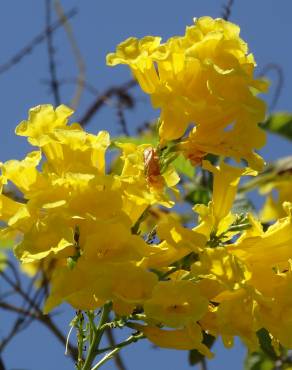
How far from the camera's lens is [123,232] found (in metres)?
1.36

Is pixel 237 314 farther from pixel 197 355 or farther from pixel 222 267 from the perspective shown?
pixel 197 355

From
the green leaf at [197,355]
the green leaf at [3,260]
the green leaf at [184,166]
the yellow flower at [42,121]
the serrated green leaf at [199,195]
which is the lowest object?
the green leaf at [197,355]

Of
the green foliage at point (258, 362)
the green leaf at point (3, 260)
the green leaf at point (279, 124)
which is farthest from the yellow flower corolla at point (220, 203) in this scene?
the green leaf at point (3, 260)

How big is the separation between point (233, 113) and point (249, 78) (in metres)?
0.06

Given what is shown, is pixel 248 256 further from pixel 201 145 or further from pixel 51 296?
pixel 51 296

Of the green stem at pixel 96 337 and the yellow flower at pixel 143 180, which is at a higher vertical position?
the yellow flower at pixel 143 180

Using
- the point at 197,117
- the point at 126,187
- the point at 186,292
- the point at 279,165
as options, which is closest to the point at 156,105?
the point at 197,117

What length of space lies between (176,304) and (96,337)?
17 centimetres

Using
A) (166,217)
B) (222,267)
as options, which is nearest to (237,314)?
(222,267)

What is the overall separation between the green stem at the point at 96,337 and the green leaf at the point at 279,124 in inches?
51.0

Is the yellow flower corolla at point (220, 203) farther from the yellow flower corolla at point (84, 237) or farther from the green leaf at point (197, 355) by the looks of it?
the green leaf at point (197, 355)

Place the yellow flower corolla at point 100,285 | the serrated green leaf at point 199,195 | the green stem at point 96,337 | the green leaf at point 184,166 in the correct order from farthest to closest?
the serrated green leaf at point 199,195, the green leaf at point 184,166, the green stem at point 96,337, the yellow flower corolla at point 100,285

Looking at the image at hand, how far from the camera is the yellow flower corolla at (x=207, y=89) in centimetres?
145

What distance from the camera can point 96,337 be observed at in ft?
4.78
